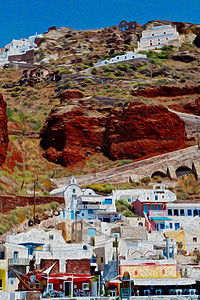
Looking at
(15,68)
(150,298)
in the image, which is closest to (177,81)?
(15,68)

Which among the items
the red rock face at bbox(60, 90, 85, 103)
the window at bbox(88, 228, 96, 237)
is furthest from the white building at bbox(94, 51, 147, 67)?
the window at bbox(88, 228, 96, 237)

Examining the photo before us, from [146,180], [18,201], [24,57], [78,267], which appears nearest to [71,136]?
[146,180]

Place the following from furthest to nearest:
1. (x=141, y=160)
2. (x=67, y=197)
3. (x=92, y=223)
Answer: (x=141, y=160), (x=67, y=197), (x=92, y=223)

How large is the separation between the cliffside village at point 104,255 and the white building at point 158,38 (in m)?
65.8

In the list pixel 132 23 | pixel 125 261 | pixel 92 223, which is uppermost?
pixel 132 23

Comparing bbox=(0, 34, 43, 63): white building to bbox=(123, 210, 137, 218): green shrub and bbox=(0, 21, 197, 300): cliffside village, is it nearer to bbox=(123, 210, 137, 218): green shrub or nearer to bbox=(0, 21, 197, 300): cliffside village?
bbox=(0, 21, 197, 300): cliffside village

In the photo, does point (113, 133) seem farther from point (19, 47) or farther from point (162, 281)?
point (19, 47)

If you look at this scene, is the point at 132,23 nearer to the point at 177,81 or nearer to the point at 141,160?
the point at 177,81

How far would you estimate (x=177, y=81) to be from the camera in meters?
85.3

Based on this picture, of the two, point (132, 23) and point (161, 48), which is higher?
point (132, 23)

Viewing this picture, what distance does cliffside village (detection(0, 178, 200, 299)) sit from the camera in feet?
85.2

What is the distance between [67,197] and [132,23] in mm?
85988

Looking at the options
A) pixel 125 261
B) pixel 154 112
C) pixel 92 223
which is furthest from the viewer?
pixel 154 112

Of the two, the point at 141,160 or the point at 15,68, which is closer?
the point at 141,160
